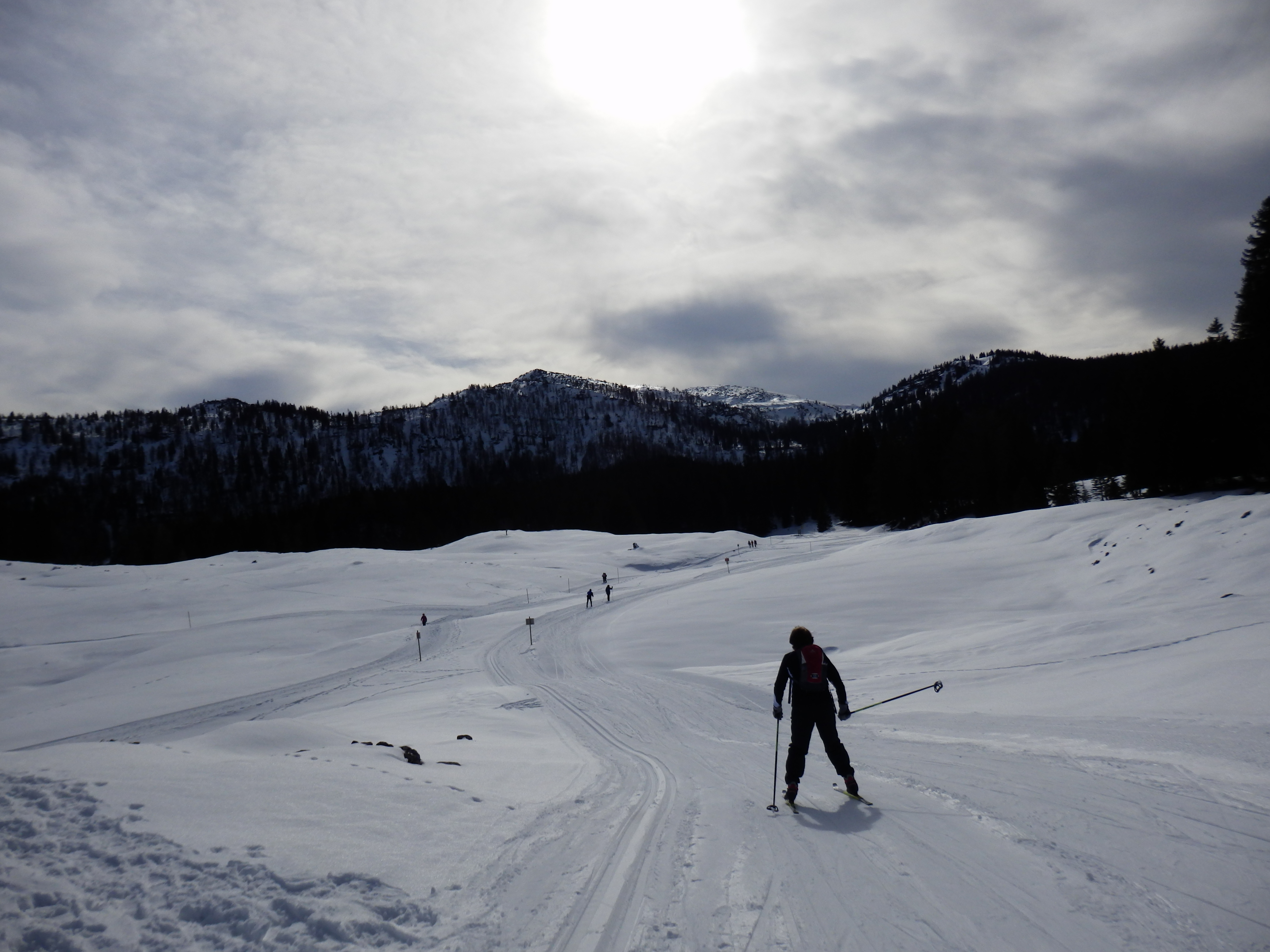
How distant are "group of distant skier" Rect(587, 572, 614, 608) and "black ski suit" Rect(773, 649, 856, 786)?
30.1m

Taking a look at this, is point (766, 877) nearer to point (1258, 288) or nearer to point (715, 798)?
point (715, 798)

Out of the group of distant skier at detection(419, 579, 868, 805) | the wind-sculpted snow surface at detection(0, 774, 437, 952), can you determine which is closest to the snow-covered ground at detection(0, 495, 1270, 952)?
the wind-sculpted snow surface at detection(0, 774, 437, 952)

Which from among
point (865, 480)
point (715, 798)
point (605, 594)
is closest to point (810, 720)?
point (715, 798)

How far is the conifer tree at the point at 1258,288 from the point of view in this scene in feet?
101

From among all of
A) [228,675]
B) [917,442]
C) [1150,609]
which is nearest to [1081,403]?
[917,442]

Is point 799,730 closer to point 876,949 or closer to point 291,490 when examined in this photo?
point 876,949

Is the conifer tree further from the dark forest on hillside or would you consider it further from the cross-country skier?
the cross-country skier

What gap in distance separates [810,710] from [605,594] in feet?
125

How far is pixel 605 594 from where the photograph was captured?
146 ft

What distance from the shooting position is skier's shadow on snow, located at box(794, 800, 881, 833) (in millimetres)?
6129

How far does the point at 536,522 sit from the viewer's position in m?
121

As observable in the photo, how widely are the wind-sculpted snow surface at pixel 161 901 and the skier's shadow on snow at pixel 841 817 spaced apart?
3789 mm

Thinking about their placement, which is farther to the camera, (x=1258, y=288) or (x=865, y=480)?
(x=865, y=480)

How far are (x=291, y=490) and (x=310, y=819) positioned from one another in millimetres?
205816
